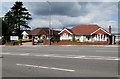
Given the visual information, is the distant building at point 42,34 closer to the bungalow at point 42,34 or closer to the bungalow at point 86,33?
the bungalow at point 42,34

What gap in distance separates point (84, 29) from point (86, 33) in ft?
9.84

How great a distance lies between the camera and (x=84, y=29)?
48.8 metres

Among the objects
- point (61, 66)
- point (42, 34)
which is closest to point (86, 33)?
point (42, 34)

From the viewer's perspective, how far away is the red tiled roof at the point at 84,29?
47.0m

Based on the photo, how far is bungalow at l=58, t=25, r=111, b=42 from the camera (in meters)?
43.5

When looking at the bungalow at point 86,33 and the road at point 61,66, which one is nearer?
the road at point 61,66

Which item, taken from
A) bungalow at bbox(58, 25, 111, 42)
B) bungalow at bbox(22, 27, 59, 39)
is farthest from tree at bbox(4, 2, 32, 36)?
bungalow at bbox(58, 25, 111, 42)

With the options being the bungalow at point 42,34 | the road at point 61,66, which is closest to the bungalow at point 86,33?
the bungalow at point 42,34

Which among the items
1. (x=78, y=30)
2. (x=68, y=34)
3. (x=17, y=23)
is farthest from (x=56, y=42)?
(x=17, y=23)

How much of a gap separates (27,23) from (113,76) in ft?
180

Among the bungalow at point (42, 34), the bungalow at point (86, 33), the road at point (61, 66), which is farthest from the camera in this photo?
the bungalow at point (42, 34)

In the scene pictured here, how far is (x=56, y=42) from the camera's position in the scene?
116 ft

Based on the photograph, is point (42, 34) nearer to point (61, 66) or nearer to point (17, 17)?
point (17, 17)

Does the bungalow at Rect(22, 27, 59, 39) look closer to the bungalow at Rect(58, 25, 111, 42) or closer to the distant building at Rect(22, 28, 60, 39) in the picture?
the distant building at Rect(22, 28, 60, 39)
